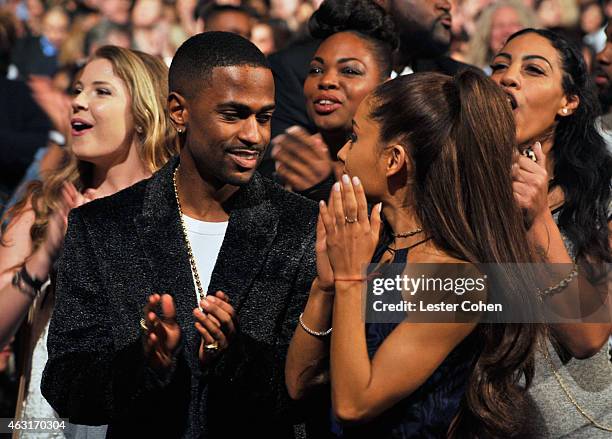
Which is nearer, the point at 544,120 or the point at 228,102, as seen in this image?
the point at 228,102

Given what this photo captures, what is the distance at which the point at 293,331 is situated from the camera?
313 centimetres

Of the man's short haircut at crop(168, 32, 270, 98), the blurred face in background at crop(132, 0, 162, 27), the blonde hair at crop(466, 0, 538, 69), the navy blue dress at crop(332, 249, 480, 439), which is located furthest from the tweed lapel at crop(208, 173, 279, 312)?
the blurred face in background at crop(132, 0, 162, 27)

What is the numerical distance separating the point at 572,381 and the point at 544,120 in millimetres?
964

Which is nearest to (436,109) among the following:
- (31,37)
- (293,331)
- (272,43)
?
(293,331)

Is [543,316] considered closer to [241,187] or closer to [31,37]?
[241,187]

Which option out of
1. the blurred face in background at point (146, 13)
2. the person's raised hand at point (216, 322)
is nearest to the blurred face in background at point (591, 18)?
the blurred face in background at point (146, 13)

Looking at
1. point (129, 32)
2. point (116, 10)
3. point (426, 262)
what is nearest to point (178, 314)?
point (426, 262)

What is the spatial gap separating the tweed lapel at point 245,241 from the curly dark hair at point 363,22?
155cm

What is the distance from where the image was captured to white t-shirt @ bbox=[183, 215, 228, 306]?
3158 mm

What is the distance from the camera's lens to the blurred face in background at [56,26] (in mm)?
9523

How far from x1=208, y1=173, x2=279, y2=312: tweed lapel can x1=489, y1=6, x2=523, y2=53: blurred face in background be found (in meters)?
3.71

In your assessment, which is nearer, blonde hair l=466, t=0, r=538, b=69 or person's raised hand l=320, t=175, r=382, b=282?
person's raised hand l=320, t=175, r=382, b=282

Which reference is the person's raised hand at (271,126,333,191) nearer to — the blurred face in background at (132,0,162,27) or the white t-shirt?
the white t-shirt

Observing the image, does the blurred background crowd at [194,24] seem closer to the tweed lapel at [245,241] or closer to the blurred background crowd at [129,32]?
the blurred background crowd at [129,32]
